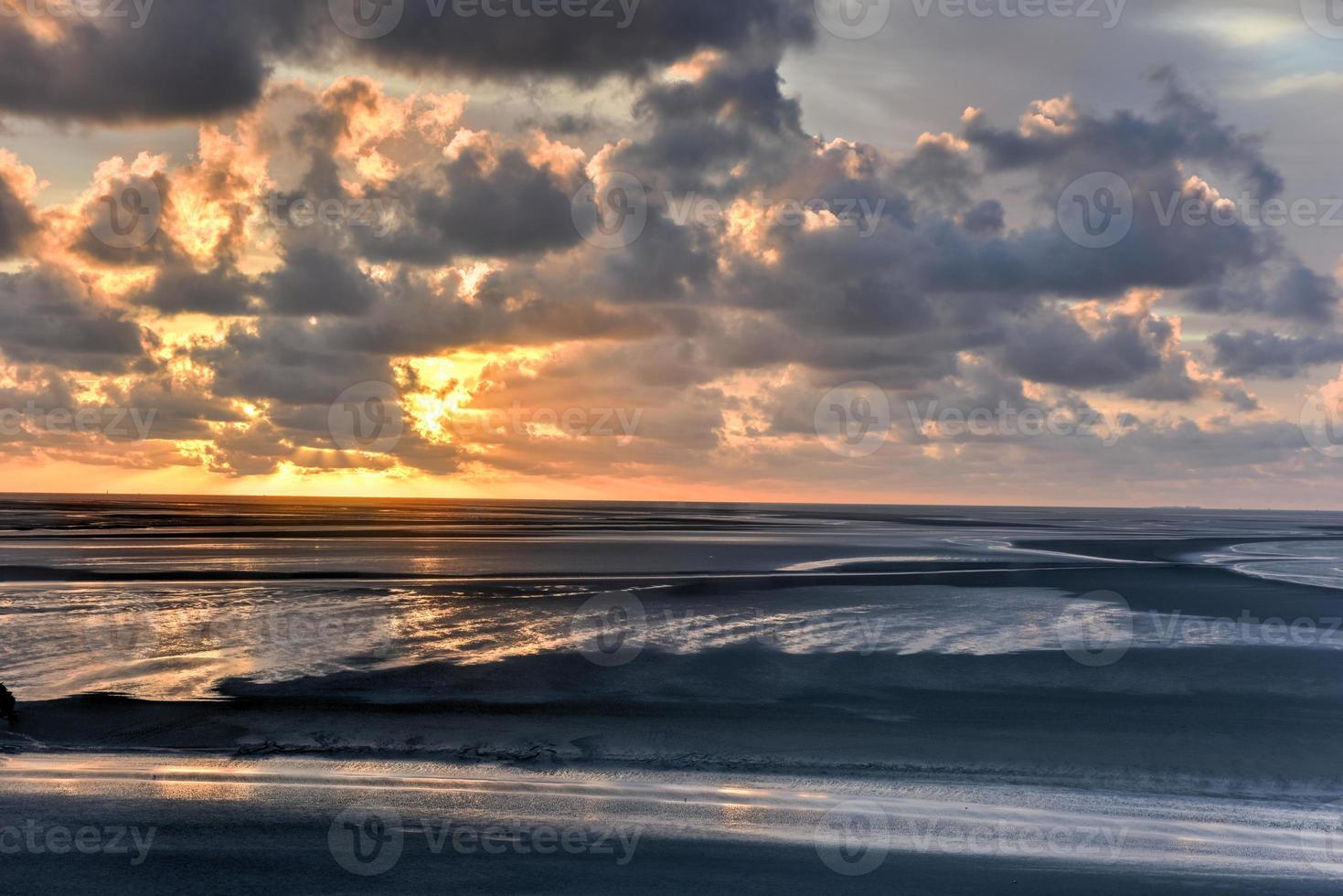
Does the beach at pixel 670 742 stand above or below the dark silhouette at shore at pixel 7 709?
below

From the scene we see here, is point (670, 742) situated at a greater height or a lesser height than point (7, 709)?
lesser

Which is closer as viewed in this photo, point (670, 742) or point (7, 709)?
point (670, 742)

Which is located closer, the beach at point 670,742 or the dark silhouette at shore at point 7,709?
the beach at point 670,742

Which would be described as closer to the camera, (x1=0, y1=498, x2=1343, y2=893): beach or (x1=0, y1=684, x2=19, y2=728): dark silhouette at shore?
(x1=0, y1=498, x2=1343, y2=893): beach

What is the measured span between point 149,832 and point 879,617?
83.3 ft

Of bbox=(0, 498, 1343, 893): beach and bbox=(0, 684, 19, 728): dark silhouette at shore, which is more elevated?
bbox=(0, 684, 19, 728): dark silhouette at shore

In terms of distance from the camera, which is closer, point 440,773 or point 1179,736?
point 440,773

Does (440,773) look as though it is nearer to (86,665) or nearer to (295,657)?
(295,657)

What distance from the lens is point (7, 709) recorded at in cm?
1788

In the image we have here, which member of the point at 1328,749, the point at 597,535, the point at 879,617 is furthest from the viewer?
the point at 597,535

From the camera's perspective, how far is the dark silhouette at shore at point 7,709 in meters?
17.8

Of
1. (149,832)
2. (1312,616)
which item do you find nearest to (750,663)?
(149,832)

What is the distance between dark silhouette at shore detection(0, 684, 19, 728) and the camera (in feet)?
58.3

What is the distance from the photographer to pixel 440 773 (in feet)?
49.3
